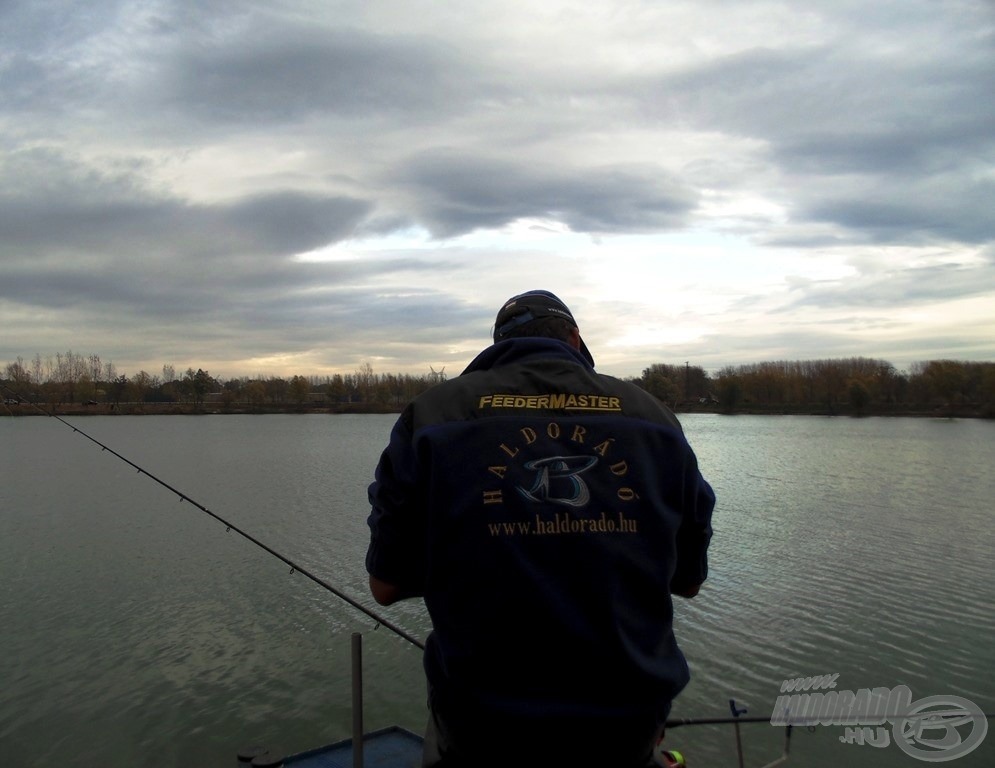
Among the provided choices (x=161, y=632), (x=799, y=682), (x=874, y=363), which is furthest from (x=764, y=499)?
(x=874, y=363)

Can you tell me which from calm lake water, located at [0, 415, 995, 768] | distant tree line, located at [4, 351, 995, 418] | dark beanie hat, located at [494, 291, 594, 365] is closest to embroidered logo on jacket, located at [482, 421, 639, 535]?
dark beanie hat, located at [494, 291, 594, 365]

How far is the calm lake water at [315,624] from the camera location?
328 inches

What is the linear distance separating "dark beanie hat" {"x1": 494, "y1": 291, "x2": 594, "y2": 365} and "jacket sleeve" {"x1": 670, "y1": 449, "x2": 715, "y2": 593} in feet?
1.75

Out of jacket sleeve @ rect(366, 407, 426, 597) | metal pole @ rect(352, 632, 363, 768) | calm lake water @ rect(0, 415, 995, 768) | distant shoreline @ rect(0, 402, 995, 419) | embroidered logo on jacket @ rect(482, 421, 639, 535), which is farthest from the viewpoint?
distant shoreline @ rect(0, 402, 995, 419)

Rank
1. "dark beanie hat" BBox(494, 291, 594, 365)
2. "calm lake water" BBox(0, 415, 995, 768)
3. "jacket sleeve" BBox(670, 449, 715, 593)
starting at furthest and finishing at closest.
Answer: "calm lake water" BBox(0, 415, 995, 768), "dark beanie hat" BBox(494, 291, 594, 365), "jacket sleeve" BBox(670, 449, 715, 593)

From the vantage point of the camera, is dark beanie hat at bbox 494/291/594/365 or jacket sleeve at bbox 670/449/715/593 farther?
dark beanie hat at bbox 494/291/594/365

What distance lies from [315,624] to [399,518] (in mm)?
10102

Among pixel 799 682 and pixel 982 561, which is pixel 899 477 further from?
pixel 799 682

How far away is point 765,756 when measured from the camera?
769 centimetres

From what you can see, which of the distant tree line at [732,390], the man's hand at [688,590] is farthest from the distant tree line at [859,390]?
the man's hand at [688,590]

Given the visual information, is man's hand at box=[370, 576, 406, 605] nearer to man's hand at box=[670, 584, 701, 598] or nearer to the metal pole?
man's hand at box=[670, 584, 701, 598]

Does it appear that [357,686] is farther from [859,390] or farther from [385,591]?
[859,390]

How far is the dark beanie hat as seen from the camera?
2.52 metres

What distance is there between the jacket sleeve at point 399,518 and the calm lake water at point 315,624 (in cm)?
661
